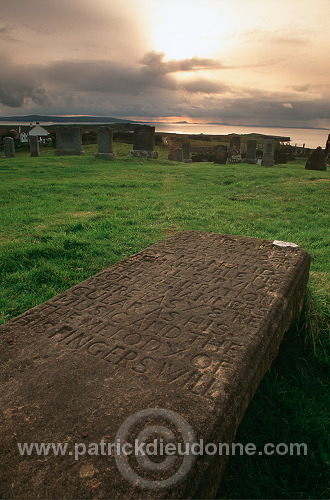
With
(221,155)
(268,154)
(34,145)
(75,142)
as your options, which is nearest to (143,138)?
(75,142)

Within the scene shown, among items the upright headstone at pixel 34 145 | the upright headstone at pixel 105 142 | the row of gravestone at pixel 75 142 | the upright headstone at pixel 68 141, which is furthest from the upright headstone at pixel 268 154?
the upright headstone at pixel 34 145

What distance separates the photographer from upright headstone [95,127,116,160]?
16969 mm

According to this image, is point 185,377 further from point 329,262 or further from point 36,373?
point 329,262

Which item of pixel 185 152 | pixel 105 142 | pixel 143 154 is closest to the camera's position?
pixel 105 142

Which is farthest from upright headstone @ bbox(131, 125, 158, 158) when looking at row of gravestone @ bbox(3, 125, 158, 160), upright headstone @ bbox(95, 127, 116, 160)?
upright headstone @ bbox(95, 127, 116, 160)

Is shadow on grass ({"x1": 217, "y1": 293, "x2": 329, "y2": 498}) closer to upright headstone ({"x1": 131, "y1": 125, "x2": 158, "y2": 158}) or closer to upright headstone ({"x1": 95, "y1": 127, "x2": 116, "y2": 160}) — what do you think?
upright headstone ({"x1": 95, "y1": 127, "x2": 116, "y2": 160})

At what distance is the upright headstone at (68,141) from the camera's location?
61.3 feet

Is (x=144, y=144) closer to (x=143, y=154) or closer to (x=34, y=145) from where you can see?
(x=143, y=154)

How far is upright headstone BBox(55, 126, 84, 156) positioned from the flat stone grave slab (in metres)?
17.7

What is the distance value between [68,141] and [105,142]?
2.97 m

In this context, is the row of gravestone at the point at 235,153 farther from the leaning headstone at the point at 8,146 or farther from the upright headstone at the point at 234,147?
the leaning headstone at the point at 8,146

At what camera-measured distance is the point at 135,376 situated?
164 centimetres

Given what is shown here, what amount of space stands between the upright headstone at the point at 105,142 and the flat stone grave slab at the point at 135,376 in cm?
1544

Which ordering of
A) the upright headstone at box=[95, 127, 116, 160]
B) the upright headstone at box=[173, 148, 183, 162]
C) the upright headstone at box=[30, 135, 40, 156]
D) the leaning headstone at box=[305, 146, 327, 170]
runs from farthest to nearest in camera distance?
the upright headstone at box=[173, 148, 183, 162], the upright headstone at box=[30, 135, 40, 156], the upright headstone at box=[95, 127, 116, 160], the leaning headstone at box=[305, 146, 327, 170]
